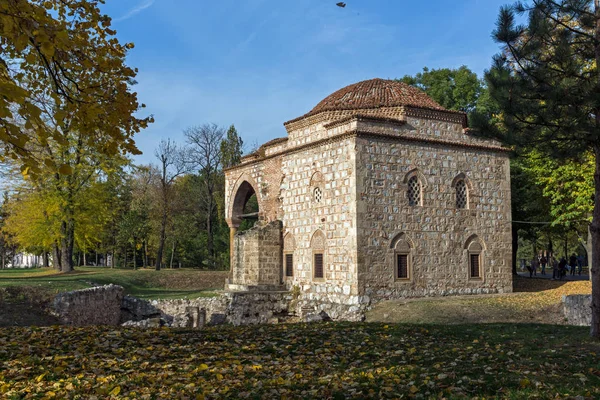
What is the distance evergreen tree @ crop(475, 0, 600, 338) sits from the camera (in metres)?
9.35

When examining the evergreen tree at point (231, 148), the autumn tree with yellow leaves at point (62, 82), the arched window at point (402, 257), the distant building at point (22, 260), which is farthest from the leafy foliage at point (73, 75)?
the distant building at point (22, 260)

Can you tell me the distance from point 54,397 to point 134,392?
775 mm

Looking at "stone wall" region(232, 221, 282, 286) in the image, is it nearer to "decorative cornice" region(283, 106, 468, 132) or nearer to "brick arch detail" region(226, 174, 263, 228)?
"brick arch detail" region(226, 174, 263, 228)

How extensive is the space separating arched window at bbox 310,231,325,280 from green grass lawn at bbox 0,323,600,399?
9605mm

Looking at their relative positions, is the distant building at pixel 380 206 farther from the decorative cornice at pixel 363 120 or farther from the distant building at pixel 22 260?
the distant building at pixel 22 260

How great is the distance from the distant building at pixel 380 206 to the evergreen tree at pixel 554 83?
784 centimetres

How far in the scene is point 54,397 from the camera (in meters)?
5.55

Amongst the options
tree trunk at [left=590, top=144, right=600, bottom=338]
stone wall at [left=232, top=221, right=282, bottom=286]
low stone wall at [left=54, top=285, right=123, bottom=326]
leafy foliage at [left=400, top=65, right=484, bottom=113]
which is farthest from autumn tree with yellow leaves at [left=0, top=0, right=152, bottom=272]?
leafy foliage at [left=400, top=65, right=484, bottom=113]

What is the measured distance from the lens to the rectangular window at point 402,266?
19281mm

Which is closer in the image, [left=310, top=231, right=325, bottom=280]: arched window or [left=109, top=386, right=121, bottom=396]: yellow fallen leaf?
[left=109, top=386, right=121, bottom=396]: yellow fallen leaf

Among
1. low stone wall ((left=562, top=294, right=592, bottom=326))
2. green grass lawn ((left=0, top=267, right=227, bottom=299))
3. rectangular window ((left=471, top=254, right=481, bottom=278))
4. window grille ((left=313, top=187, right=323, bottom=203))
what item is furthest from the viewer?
green grass lawn ((left=0, top=267, right=227, bottom=299))

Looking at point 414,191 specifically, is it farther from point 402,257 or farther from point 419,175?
point 402,257

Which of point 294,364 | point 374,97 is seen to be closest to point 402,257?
point 374,97

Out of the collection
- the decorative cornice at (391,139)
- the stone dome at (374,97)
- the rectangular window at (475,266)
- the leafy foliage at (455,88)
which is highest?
the leafy foliage at (455,88)
